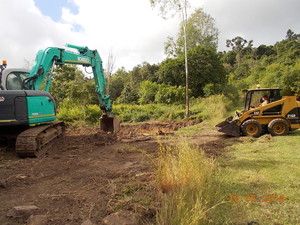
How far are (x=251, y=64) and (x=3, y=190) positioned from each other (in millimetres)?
45164

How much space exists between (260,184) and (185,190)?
1565mm

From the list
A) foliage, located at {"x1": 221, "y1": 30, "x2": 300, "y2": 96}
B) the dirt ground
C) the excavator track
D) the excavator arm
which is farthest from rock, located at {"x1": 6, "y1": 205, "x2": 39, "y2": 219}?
foliage, located at {"x1": 221, "y1": 30, "x2": 300, "y2": 96}

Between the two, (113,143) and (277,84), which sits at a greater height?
(277,84)

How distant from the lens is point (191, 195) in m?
2.85

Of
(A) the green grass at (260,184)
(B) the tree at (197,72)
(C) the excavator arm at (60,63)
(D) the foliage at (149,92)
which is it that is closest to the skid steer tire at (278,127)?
(A) the green grass at (260,184)

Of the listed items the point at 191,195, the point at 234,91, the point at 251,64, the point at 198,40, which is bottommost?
the point at 191,195

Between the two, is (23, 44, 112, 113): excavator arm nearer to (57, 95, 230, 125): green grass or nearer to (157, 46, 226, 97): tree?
(57, 95, 230, 125): green grass

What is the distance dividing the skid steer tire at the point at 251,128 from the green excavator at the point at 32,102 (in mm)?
6580

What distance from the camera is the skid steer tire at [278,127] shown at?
7898 millimetres

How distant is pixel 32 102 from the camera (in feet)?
19.8

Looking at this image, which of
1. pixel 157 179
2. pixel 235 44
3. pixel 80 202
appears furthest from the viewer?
pixel 235 44

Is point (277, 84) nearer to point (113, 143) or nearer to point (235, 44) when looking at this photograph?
point (113, 143)

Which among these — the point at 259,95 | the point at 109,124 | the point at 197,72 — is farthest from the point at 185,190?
the point at 197,72

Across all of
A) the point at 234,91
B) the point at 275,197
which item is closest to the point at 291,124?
the point at 275,197
